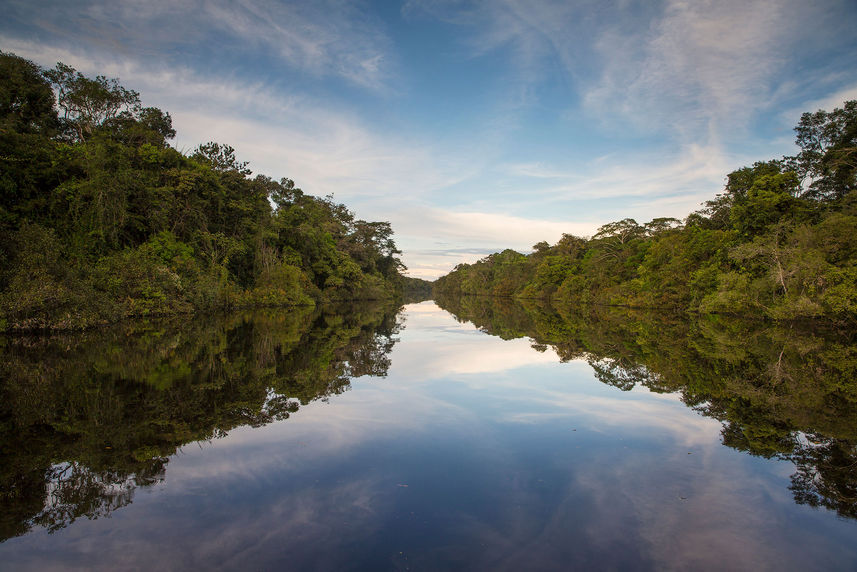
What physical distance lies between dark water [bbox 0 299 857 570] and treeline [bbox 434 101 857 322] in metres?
13.6

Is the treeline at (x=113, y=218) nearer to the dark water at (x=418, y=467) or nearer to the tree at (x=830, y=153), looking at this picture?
the dark water at (x=418, y=467)

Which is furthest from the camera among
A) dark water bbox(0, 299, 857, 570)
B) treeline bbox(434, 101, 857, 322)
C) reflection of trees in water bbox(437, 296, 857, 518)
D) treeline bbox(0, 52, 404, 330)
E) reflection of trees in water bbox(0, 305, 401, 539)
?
treeline bbox(434, 101, 857, 322)

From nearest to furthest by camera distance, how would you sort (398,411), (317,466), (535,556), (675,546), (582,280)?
(535,556) < (675,546) < (317,466) < (398,411) < (582,280)

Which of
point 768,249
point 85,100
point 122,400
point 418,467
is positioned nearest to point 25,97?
point 85,100

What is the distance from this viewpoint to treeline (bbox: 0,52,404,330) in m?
14.7

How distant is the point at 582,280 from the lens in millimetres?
52469

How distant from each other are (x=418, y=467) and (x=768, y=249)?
25.7m

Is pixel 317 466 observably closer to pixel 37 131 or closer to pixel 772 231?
pixel 37 131

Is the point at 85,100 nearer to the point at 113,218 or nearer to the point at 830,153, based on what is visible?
the point at 113,218

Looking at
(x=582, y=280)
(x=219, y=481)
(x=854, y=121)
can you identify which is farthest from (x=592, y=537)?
(x=582, y=280)

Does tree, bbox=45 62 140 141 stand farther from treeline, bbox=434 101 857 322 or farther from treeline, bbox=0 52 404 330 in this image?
treeline, bbox=434 101 857 322

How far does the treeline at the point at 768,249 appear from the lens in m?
20.3

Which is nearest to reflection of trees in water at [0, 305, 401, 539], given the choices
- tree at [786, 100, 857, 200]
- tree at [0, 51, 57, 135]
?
tree at [0, 51, 57, 135]

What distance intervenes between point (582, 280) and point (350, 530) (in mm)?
52845
